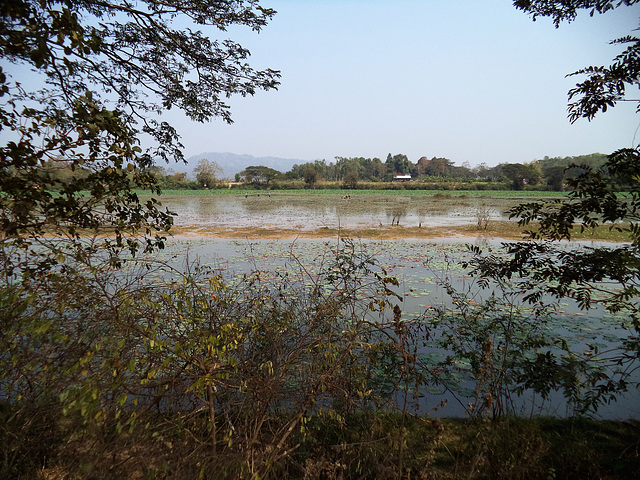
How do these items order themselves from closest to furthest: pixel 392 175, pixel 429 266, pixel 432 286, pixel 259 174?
1. pixel 432 286
2. pixel 429 266
3. pixel 259 174
4. pixel 392 175

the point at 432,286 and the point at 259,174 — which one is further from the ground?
the point at 259,174

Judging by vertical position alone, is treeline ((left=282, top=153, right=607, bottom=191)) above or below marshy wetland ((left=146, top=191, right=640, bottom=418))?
above

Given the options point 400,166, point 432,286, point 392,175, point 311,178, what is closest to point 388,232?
point 432,286

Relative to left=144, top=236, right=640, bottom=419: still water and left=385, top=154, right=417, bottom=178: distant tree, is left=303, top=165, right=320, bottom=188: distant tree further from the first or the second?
left=144, top=236, right=640, bottom=419: still water

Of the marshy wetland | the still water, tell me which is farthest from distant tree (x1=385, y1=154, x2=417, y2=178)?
the still water

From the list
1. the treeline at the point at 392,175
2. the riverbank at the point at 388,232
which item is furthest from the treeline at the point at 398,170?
the riverbank at the point at 388,232

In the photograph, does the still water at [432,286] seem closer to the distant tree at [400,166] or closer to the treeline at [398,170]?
the treeline at [398,170]

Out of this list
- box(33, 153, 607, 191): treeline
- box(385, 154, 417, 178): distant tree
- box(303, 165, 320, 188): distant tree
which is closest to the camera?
box(33, 153, 607, 191): treeline

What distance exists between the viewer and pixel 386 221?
20828mm

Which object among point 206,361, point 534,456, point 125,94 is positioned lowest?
point 534,456

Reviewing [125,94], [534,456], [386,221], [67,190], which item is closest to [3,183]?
[67,190]

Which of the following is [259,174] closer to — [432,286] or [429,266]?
[429,266]

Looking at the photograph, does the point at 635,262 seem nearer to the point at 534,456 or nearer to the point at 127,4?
the point at 534,456

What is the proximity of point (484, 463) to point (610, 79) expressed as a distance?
10.8 feet
